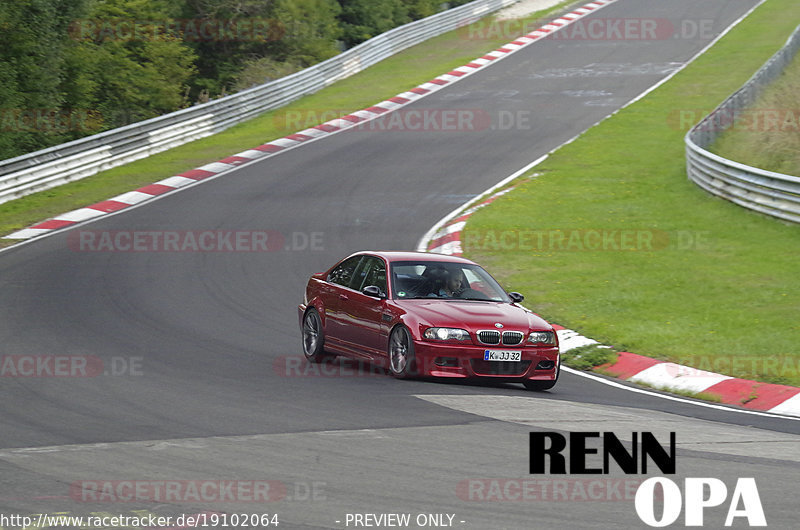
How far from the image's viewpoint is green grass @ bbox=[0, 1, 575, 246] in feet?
81.6

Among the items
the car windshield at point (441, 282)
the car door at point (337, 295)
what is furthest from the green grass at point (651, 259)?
the car door at point (337, 295)

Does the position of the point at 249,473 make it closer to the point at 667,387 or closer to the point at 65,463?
the point at 65,463

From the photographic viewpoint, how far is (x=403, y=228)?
2211 cm

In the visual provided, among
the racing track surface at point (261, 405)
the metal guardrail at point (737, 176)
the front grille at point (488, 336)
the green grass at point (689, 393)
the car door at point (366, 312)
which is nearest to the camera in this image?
the racing track surface at point (261, 405)

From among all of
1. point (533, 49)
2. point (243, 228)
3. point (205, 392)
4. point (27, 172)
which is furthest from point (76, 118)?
point (205, 392)

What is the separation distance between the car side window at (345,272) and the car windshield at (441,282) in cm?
71

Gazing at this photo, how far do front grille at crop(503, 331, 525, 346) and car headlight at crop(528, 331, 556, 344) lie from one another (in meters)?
0.12

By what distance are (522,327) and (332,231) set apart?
10784 millimetres

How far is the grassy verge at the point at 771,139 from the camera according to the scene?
23.9 m

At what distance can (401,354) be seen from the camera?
1144cm

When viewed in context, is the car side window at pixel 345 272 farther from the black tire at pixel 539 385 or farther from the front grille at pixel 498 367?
the black tire at pixel 539 385

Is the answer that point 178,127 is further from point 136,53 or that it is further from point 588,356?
point 588,356

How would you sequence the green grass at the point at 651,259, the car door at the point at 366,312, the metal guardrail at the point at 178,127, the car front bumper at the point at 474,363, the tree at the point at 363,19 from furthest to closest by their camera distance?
the tree at the point at 363,19 < the metal guardrail at the point at 178,127 < the green grass at the point at 651,259 < the car door at the point at 366,312 < the car front bumper at the point at 474,363

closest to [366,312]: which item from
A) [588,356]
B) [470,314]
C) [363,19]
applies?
[470,314]
